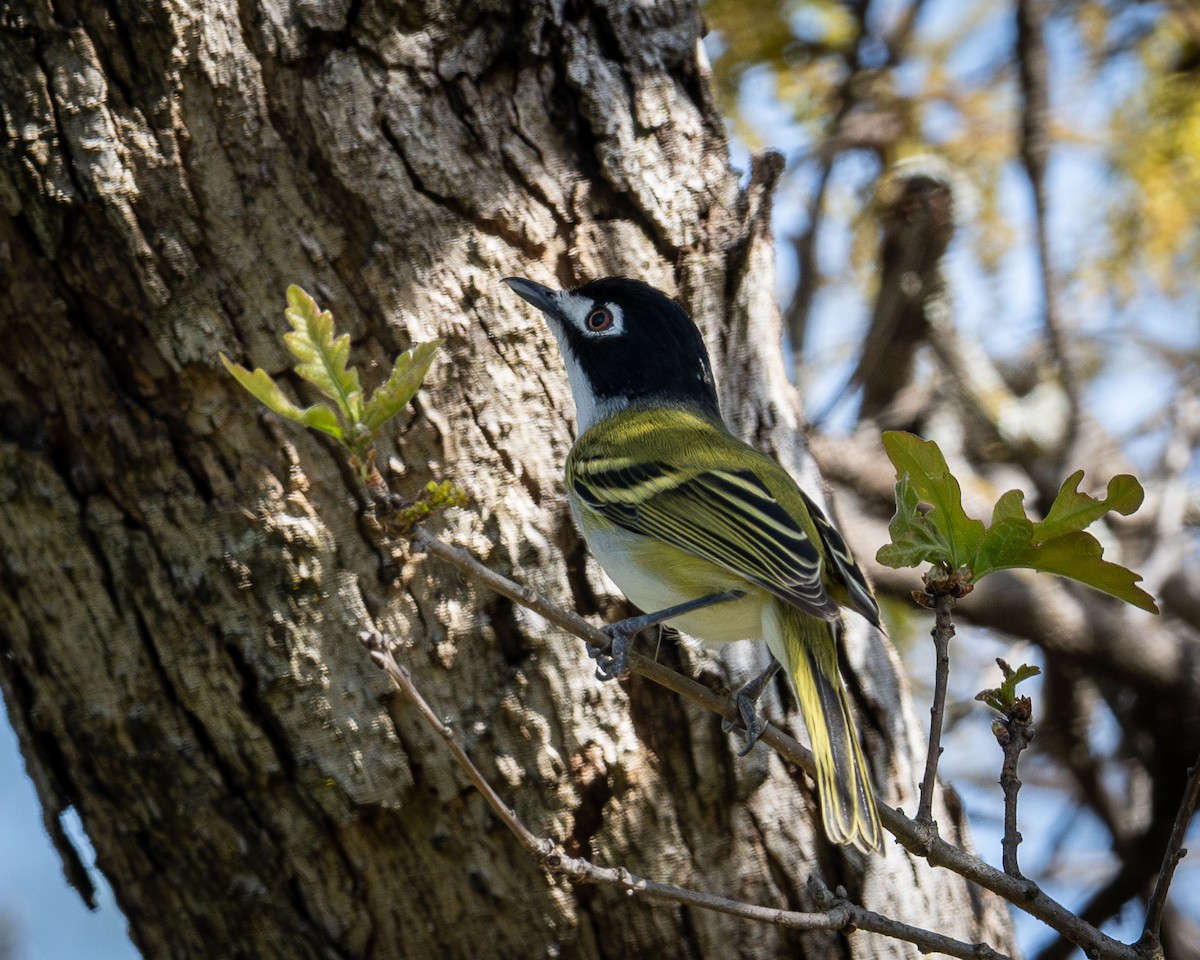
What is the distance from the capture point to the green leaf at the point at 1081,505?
6.13 ft

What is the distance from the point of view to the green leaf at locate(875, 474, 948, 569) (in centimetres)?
199

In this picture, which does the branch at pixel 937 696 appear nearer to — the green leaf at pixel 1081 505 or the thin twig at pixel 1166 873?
the green leaf at pixel 1081 505

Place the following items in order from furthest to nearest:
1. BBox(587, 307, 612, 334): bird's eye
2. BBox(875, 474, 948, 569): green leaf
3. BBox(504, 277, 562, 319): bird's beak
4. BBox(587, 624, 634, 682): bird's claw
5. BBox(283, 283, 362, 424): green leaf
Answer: BBox(587, 307, 612, 334): bird's eye < BBox(504, 277, 562, 319): bird's beak < BBox(587, 624, 634, 682): bird's claw < BBox(875, 474, 948, 569): green leaf < BBox(283, 283, 362, 424): green leaf

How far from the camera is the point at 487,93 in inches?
114

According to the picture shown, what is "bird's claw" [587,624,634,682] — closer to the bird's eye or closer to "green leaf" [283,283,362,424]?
"green leaf" [283,283,362,424]

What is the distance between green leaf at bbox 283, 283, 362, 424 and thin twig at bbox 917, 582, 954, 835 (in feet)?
3.24

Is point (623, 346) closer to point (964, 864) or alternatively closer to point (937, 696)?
point (937, 696)

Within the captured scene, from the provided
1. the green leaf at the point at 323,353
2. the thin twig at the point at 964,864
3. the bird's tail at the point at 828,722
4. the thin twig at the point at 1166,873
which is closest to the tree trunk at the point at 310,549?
the bird's tail at the point at 828,722

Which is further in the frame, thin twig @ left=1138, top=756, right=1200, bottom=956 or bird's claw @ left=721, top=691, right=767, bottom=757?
bird's claw @ left=721, top=691, right=767, bottom=757

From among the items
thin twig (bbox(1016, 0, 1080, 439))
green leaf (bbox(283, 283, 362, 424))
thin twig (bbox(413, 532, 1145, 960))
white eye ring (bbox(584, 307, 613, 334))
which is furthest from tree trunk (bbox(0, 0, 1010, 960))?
thin twig (bbox(1016, 0, 1080, 439))

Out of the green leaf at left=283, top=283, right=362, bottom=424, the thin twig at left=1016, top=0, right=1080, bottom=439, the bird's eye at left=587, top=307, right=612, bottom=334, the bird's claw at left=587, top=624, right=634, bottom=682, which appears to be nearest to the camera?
the green leaf at left=283, top=283, right=362, bottom=424

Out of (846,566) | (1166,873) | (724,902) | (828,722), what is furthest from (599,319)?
(1166,873)

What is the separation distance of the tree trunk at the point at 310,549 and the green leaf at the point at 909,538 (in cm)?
91

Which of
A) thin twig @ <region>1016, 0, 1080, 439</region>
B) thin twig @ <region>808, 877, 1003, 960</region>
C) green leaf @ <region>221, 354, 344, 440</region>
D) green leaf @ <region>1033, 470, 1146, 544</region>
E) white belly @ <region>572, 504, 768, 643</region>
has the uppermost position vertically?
thin twig @ <region>1016, 0, 1080, 439</region>
